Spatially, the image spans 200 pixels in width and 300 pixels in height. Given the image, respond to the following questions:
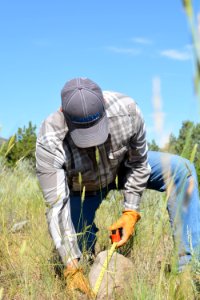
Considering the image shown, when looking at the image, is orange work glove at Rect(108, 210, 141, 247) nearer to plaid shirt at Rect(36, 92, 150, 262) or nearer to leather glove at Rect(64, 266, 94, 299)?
plaid shirt at Rect(36, 92, 150, 262)

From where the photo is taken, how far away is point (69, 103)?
2398 mm

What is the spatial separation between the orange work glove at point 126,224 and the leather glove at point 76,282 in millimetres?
387

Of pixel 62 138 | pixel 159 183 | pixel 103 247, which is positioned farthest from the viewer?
pixel 103 247

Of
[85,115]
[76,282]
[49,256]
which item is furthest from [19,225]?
[85,115]

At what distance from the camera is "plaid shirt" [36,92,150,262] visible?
2533 millimetres

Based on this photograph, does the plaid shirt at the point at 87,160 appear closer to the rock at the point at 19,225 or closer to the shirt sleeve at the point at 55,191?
the shirt sleeve at the point at 55,191

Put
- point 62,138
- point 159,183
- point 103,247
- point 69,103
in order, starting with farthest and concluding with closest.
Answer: point 103,247
point 159,183
point 62,138
point 69,103

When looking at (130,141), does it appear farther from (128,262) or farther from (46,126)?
(128,262)

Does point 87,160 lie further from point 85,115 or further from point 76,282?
point 76,282

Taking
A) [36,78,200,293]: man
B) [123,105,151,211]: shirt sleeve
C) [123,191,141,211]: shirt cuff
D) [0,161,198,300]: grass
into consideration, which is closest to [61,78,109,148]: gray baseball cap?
Answer: [36,78,200,293]: man

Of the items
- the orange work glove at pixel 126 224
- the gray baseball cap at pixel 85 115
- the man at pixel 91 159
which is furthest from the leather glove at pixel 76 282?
the gray baseball cap at pixel 85 115

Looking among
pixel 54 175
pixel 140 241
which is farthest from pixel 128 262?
pixel 54 175

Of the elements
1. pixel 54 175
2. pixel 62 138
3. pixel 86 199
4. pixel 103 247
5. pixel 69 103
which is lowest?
pixel 103 247

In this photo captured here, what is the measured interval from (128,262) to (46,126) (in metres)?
0.92
